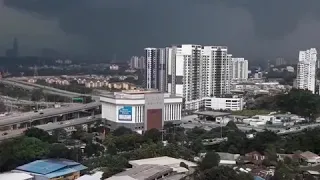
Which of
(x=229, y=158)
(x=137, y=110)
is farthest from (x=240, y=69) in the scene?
(x=229, y=158)

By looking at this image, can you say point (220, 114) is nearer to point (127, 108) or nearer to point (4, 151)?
point (127, 108)

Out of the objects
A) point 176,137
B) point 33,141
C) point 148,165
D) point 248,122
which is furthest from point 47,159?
point 248,122

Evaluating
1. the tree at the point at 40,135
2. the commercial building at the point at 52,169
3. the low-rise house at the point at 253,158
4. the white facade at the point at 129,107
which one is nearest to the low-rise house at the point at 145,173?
the commercial building at the point at 52,169

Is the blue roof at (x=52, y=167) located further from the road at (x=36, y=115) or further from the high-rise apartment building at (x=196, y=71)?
the high-rise apartment building at (x=196, y=71)

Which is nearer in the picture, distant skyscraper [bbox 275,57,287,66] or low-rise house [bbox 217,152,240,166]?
low-rise house [bbox 217,152,240,166]

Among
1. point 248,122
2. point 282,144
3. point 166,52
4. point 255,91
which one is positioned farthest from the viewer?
point 255,91

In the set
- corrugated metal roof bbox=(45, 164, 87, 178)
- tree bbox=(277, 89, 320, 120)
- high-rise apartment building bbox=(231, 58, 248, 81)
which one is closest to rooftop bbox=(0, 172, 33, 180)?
corrugated metal roof bbox=(45, 164, 87, 178)

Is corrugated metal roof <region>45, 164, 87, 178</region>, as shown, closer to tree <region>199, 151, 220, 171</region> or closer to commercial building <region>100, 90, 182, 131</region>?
tree <region>199, 151, 220, 171</region>
